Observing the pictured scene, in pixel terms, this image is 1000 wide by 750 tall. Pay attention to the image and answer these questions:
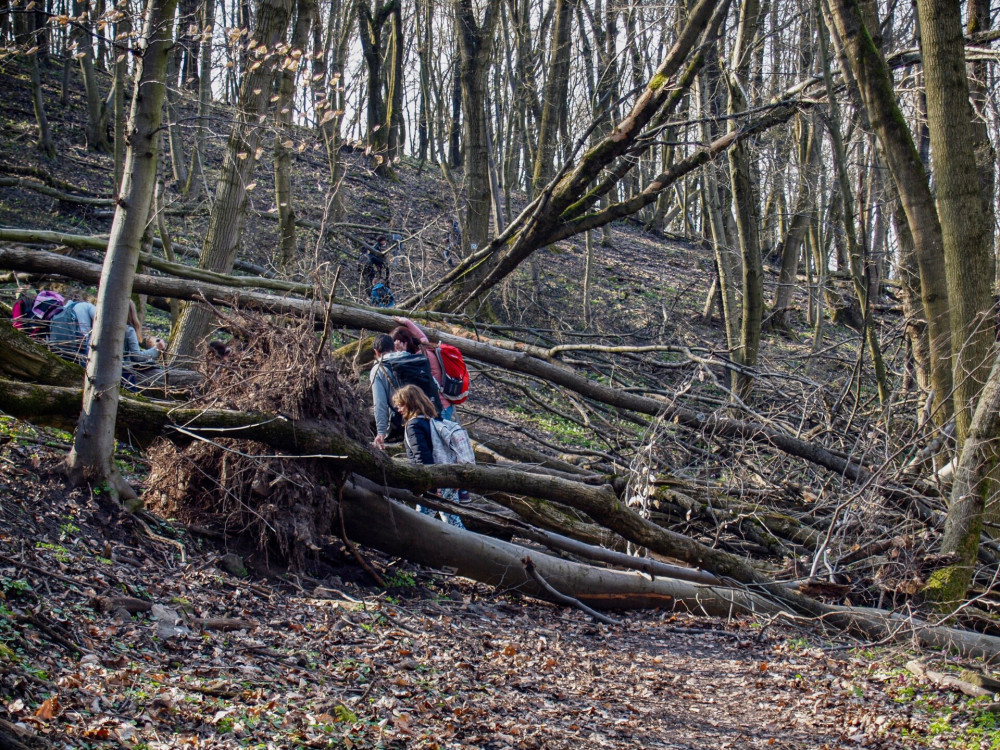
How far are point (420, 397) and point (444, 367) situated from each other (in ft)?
2.52

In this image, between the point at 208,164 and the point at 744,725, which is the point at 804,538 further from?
the point at 208,164

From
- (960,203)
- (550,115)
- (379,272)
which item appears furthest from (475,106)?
(960,203)

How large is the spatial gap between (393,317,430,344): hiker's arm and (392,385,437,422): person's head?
69cm

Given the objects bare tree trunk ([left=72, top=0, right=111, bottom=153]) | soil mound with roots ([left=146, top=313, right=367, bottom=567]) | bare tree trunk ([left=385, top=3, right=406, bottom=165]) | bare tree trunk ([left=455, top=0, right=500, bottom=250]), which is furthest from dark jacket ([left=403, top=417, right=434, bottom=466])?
bare tree trunk ([left=385, top=3, right=406, bottom=165])

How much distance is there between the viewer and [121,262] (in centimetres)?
439

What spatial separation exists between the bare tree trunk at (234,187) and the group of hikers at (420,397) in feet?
6.43

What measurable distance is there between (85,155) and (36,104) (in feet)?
5.00

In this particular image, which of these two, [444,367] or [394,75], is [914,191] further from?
[394,75]

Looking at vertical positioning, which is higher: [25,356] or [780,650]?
[25,356]

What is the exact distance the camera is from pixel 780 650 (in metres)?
5.61

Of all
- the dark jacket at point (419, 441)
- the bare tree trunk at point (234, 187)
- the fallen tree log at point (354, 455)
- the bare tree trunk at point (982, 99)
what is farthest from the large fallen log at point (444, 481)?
the bare tree trunk at point (982, 99)

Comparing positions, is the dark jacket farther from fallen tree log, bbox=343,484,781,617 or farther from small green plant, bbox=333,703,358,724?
small green plant, bbox=333,703,358,724

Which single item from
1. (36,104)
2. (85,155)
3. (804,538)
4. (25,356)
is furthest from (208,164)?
(804,538)

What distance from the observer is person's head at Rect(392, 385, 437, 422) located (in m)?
6.55
